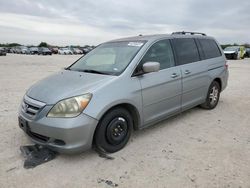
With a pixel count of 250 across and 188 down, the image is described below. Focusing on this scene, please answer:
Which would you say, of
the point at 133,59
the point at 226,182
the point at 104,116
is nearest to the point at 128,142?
the point at 104,116

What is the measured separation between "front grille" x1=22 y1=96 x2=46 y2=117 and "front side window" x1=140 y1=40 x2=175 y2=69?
1.66 m

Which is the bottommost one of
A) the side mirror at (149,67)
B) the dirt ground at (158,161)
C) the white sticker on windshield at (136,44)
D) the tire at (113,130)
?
the dirt ground at (158,161)

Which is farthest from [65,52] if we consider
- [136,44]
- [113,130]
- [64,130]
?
[64,130]

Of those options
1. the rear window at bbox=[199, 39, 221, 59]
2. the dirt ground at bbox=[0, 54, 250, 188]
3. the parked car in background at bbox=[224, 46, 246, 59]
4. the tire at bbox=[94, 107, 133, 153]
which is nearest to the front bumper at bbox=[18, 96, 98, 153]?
the tire at bbox=[94, 107, 133, 153]

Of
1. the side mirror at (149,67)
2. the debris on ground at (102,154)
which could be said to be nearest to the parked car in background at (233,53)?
the side mirror at (149,67)

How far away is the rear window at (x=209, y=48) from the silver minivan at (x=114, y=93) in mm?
233

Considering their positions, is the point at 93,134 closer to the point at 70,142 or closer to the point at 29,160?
the point at 70,142

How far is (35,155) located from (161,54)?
100 inches

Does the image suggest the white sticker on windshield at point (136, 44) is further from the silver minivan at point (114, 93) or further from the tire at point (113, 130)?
the tire at point (113, 130)

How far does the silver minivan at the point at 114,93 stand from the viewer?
2.85 m

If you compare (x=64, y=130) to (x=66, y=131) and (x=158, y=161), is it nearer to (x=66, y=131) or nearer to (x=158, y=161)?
(x=66, y=131)

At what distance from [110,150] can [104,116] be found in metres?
0.53

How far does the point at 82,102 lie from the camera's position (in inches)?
113

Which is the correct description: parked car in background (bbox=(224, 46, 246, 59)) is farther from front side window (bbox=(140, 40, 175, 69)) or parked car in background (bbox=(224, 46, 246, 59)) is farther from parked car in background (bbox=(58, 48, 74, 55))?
parked car in background (bbox=(58, 48, 74, 55))
